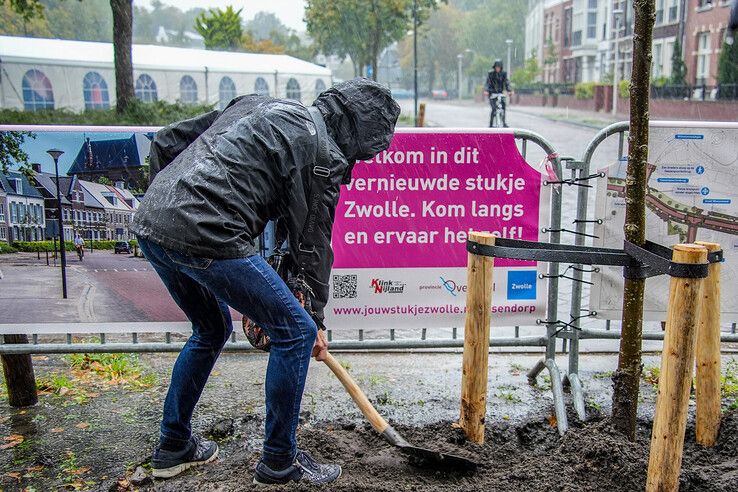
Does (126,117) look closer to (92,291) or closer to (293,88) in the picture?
(92,291)

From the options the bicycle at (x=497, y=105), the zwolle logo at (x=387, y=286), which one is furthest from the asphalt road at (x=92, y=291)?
the bicycle at (x=497, y=105)

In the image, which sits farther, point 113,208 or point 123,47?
point 123,47

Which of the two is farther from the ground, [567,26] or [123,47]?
[567,26]

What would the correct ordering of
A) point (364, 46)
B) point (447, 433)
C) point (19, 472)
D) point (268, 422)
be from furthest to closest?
point (364, 46) → point (447, 433) → point (19, 472) → point (268, 422)

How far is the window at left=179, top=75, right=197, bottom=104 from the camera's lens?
93.8 ft

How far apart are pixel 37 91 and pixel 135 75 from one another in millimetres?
3491

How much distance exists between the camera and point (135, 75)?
88.5 feet

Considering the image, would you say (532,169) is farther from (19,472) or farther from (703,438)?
(19,472)

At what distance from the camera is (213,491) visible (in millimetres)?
3318

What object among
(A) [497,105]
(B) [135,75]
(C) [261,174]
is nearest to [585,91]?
(A) [497,105]

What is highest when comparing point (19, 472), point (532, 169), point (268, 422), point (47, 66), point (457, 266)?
point (47, 66)

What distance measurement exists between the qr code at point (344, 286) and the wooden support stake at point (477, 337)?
3.33 ft

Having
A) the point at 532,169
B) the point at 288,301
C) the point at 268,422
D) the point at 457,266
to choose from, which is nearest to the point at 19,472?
the point at 268,422

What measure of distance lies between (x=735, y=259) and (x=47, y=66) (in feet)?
81.0
